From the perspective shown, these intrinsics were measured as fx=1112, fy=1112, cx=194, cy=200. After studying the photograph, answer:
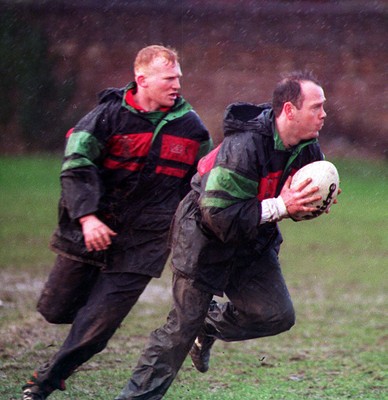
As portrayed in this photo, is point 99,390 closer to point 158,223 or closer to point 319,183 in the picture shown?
point 158,223

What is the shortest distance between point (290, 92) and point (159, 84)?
92 centimetres

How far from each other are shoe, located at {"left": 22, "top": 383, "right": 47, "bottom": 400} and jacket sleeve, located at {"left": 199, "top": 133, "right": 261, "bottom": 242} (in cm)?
147

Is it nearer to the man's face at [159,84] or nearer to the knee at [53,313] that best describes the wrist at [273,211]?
the man's face at [159,84]

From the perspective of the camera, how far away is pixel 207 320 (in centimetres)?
660

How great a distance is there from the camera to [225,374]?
7410 millimetres

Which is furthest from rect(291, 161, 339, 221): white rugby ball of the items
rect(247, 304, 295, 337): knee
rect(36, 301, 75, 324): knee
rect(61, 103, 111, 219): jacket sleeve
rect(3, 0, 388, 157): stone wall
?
rect(3, 0, 388, 157): stone wall

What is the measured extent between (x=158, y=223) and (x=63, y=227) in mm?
543

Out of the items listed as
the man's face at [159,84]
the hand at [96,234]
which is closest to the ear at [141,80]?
the man's face at [159,84]

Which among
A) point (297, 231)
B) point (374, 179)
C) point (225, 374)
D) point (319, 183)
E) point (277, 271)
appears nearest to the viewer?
point (319, 183)

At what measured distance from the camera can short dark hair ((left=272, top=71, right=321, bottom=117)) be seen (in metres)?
5.68

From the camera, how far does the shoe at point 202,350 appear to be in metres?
6.77

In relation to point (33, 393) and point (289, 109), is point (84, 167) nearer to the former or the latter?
point (289, 109)

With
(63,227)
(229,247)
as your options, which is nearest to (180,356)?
(229,247)

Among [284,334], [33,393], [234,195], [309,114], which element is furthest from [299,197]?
[284,334]
